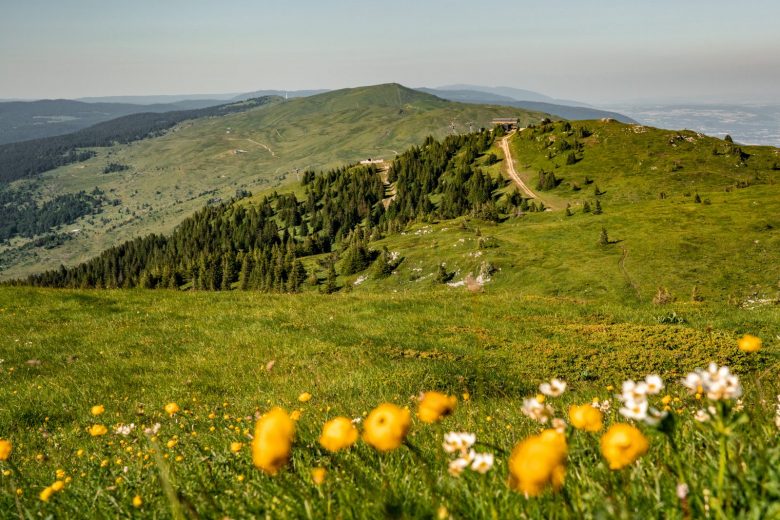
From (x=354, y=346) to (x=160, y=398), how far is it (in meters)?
6.15

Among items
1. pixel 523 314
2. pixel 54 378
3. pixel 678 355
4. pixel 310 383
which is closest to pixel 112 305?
pixel 54 378

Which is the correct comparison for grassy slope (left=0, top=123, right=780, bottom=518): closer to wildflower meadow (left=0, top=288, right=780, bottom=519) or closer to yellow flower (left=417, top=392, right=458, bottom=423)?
wildflower meadow (left=0, top=288, right=780, bottom=519)

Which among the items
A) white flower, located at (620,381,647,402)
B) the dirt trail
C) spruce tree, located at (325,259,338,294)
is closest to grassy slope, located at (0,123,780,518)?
white flower, located at (620,381,647,402)

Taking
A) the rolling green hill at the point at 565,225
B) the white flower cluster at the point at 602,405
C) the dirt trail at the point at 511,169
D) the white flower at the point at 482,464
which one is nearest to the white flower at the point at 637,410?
the white flower at the point at 482,464

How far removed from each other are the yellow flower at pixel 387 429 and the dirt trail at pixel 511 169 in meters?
124

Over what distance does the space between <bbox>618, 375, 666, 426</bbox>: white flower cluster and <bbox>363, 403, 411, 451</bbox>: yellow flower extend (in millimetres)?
844

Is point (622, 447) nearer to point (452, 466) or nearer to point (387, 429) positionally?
point (452, 466)

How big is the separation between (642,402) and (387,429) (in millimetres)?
1022

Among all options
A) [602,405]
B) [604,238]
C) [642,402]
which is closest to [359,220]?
[604,238]

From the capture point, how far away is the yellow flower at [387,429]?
185 cm

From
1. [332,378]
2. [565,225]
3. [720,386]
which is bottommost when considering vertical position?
[565,225]

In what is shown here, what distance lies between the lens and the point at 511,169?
145125 millimetres

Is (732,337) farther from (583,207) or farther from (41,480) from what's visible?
(583,207)

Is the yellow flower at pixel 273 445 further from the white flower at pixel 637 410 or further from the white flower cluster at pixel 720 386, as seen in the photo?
the white flower cluster at pixel 720 386
